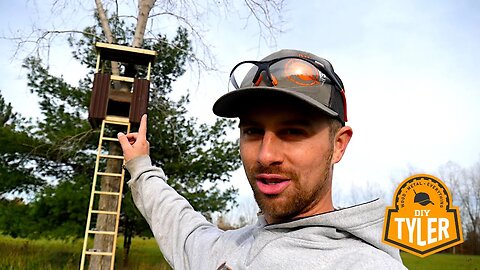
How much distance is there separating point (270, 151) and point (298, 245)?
0.21m

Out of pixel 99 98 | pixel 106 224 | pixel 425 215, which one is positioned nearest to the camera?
pixel 425 215

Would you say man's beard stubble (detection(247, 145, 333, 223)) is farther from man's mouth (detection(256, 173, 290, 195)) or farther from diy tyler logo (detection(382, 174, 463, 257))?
diy tyler logo (detection(382, 174, 463, 257))

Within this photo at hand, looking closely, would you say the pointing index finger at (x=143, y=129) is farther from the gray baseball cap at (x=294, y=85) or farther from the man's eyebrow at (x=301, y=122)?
the man's eyebrow at (x=301, y=122)

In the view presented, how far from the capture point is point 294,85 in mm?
924

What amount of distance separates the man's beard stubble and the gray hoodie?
0.10 ft

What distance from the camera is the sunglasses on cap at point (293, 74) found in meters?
0.93

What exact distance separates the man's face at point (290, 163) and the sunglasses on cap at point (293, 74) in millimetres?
60

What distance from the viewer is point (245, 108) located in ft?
3.24

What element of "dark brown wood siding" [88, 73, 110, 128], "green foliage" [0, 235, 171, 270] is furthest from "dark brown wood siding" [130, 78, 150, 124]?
"green foliage" [0, 235, 171, 270]

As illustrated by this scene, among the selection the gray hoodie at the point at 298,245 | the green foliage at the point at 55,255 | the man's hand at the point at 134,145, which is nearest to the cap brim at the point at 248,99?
the gray hoodie at the point at 298,245

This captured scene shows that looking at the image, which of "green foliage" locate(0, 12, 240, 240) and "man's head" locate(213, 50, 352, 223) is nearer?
"man's head" locate(213, 50, 352, 223)

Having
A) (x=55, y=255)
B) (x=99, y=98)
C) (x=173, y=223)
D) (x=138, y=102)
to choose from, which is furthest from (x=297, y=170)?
(x=55, y=255)

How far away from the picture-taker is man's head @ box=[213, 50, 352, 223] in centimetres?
89

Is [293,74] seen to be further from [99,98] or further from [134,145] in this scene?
[99,98]
